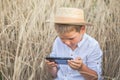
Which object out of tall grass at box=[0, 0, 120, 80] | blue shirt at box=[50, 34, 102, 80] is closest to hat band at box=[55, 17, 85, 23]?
blue shirt at box=[50, 34, 102, 80]

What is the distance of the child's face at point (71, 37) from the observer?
199 cm

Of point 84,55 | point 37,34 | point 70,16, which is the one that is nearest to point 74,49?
point 84,55

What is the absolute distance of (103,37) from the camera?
2770 mm

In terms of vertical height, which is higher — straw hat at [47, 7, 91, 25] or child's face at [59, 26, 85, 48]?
straw hat at [47, 7, 91, 25]

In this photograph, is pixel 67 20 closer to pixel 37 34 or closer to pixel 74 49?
pixel 74 49

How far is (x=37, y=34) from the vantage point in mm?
2658

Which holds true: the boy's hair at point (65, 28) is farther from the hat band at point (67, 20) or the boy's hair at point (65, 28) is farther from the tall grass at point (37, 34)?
the tall grass at point (37, 34)

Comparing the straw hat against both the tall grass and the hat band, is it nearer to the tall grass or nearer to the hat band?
the hat band

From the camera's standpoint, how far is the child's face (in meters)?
1.99

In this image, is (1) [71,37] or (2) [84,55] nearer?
(1) [71,37]

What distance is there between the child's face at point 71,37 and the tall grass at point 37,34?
0.53 m

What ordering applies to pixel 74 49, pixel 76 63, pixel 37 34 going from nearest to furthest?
pixel 76 63
pixel 74 49
pixel 37 34

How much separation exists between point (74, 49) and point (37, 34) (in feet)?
2.05

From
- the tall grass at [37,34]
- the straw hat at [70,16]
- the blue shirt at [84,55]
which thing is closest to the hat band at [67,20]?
the straw hat at [70,16]
